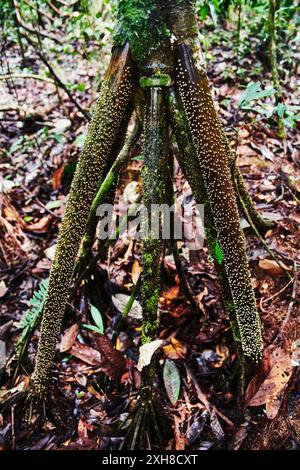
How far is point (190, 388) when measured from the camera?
7.85 ft

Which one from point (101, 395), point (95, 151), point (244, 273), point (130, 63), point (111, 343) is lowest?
point (101, 395)

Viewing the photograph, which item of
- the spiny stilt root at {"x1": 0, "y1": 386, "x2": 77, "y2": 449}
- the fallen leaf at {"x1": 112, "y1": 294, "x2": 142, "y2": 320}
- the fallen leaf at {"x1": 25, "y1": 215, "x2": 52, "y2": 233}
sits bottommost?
the spiny stilt root at {"x1": 0, "y1": 386, "x2": 77, "y2": 449}

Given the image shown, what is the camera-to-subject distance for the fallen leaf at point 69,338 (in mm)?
2701

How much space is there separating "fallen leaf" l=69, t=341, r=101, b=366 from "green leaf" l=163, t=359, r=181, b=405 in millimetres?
441

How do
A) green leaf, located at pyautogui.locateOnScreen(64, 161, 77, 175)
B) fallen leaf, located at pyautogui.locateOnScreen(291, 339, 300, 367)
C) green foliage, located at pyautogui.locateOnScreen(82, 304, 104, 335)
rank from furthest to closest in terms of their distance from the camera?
green leaf, located at pyautogui.locateOnScreen(64, 161, 77, 175) < green foliage, located at pyautogui.locateOnScreen(82, 304, 104, 335) < fallen leaf, located at pyautogui.locateOnScreen(291, 339, 300, 367)

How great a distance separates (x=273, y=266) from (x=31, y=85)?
423 centimetres

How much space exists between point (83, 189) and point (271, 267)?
1.30 meters

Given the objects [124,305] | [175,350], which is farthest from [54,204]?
[175,350]

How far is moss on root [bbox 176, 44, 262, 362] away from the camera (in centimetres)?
181

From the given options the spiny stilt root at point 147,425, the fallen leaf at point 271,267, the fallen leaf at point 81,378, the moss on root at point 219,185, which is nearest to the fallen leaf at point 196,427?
the spiny stilt root at point 147,425

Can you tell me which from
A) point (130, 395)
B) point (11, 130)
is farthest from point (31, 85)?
point (130, 395)

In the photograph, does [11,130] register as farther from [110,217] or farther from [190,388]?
[190,388]

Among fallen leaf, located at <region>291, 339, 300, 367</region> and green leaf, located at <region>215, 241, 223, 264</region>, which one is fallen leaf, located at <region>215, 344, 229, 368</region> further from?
green leaf, located at <region>215, 241, 223, 264</region>

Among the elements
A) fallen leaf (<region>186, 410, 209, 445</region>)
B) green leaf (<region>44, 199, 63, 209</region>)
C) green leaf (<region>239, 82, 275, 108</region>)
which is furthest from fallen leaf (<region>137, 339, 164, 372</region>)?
green leaf (<region>44, 199, 63, 209</region>)
